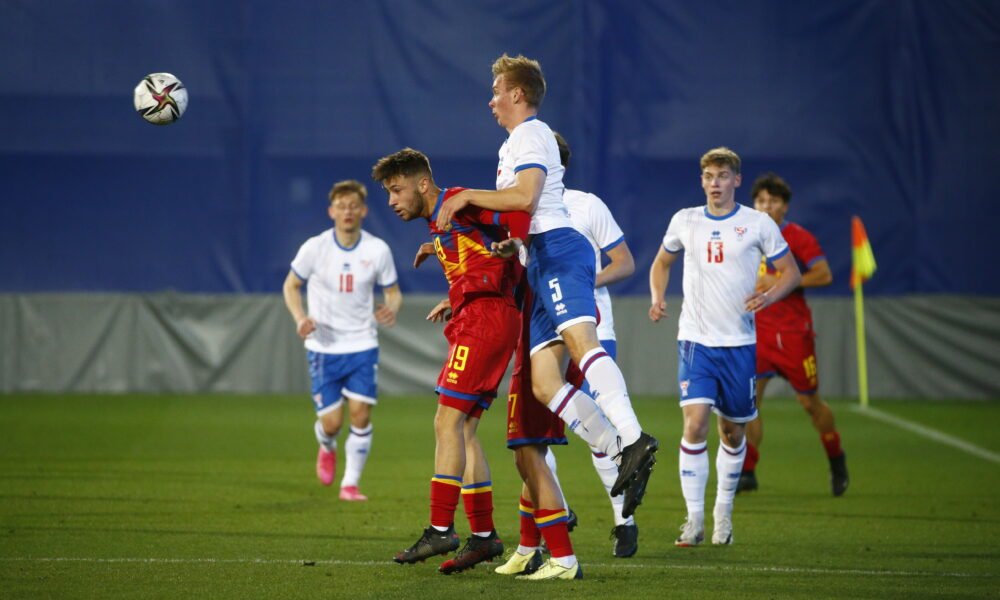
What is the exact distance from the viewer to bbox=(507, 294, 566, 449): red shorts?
620cm

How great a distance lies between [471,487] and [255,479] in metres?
4.64

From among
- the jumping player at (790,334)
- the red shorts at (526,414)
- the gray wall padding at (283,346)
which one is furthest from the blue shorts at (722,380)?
the gray wall padding at (283,346)

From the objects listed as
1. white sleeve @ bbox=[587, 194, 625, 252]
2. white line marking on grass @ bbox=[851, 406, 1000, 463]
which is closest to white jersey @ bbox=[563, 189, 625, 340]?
white sleeve @ bbox=[587, 194, 625, 252]

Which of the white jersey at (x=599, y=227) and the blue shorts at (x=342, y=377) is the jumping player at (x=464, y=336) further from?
the blue shorts at (x=342, y=377)

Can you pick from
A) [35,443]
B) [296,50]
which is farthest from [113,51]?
[35,443]

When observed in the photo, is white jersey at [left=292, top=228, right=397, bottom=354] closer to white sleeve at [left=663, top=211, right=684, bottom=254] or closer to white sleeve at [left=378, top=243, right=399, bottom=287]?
white sleeve at [left=378, top=243, right=399, bottom=287]

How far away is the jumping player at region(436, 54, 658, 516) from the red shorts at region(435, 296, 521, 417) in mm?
176

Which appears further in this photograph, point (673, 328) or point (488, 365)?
point (673, 328)

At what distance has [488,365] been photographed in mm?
5988

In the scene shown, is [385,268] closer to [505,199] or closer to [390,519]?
[390,519]

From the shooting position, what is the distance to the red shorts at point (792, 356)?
10.4 metres

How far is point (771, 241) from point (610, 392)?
8.04ft

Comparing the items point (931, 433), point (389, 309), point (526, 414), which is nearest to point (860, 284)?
point (931, 433)

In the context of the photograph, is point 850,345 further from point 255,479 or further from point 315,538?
point 315,538
